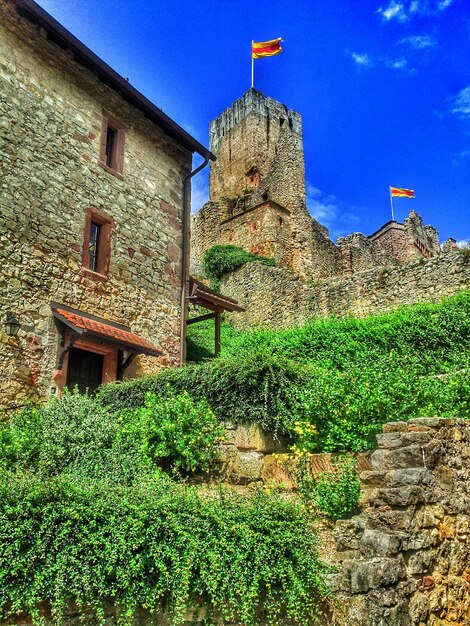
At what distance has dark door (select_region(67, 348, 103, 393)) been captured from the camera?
12.3 m

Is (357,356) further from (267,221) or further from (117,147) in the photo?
(267,221)

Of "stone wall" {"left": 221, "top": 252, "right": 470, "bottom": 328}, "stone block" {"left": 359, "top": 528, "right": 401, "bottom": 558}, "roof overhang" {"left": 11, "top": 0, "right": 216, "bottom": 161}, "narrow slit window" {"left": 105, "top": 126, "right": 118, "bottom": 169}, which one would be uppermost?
"roof overhang" {"left": 11, "top": 0, "right": 216, "bottom": 161}

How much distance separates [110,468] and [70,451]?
826 millimetres

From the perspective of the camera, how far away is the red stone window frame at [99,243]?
42.6 feet

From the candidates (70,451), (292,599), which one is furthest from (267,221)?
(292,599)

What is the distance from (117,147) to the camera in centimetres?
1473

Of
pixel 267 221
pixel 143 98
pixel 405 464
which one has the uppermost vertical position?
pixel 267 221

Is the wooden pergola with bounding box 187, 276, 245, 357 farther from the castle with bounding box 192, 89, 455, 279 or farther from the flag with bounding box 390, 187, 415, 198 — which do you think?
the flag with bounding box 390, 187, 415, 198

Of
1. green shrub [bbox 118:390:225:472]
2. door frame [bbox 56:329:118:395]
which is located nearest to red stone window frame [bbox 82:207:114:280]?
door frame [bbox 56:329:118:395]

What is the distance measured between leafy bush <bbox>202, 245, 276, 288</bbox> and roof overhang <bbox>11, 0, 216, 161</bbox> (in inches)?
364

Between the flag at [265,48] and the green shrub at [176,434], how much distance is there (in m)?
32.6

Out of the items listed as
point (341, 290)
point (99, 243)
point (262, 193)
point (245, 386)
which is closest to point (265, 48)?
point (262, 193)

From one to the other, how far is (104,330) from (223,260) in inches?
580

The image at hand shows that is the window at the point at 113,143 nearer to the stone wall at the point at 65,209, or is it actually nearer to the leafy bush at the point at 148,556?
the stone wall at the point at 65,209
